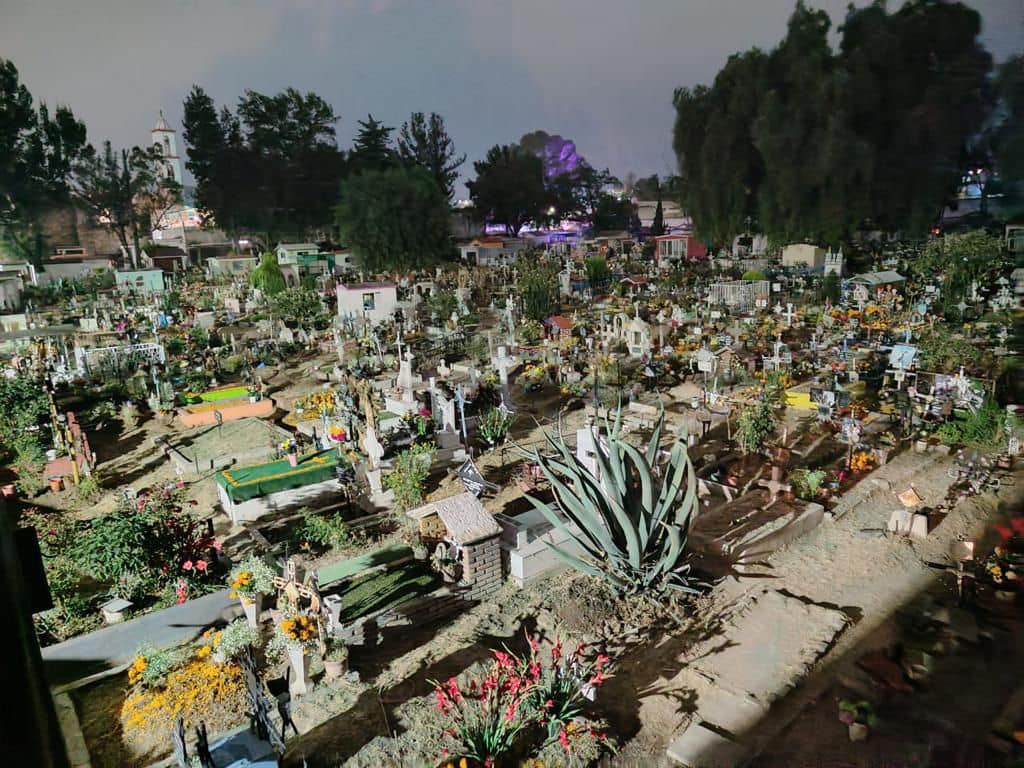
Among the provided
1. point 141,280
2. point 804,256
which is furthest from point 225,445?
point 141,280

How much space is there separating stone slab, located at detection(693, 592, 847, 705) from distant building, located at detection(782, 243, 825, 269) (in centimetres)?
2120

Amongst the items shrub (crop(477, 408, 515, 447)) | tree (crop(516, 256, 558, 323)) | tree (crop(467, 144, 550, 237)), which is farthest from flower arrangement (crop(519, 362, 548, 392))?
Result: tree (crop(467, 144, 550, 237))

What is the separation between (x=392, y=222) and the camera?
1231 inches

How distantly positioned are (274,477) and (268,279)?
18841mm

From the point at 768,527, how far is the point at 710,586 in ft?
4.43

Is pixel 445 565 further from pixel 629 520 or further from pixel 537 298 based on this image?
pixel 537 298

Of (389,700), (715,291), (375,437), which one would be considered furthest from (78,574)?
(715,291)

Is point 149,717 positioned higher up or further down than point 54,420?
further down

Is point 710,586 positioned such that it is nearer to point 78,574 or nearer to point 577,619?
point 577,619

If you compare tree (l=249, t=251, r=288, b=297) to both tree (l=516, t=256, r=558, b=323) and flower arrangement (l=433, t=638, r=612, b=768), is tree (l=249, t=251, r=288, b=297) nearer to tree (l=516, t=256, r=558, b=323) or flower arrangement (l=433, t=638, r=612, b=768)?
tree (l=516, t=256, r=558, b=323)

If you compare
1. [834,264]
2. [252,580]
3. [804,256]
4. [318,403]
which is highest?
[804,256]

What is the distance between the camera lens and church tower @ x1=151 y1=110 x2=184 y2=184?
35.1 meters

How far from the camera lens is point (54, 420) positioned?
31.9ft

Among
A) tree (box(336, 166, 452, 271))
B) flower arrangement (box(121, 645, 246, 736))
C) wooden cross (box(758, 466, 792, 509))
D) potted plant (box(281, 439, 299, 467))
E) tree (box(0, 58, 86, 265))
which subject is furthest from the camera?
tree (box(336, 166, 452, 271))
